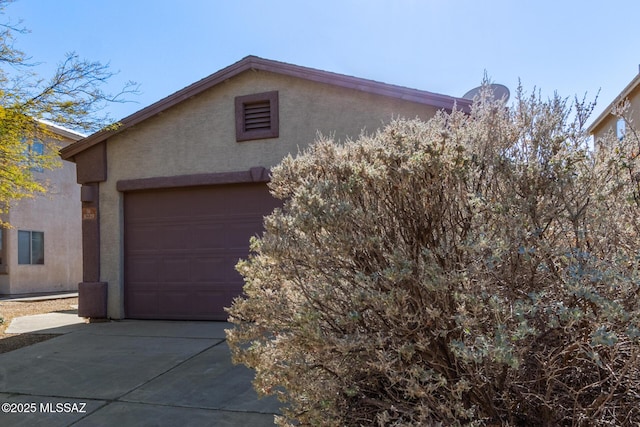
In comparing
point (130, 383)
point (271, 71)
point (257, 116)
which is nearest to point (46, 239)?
point (257, 116)

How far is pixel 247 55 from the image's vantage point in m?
8.12

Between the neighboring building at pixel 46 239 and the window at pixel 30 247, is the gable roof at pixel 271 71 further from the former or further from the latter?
the window at pixel 30 247

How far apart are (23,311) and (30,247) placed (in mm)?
5776

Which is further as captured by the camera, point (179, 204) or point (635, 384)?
point (179, 204)

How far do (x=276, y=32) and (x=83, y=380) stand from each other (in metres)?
6.66

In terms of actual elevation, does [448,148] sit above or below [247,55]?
below

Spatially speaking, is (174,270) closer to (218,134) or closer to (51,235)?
(218,134)

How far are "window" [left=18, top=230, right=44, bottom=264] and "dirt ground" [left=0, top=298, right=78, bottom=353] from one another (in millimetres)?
2751

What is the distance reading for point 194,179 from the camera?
327 inches

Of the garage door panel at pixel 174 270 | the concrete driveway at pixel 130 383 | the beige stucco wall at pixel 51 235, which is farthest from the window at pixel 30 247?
the concrete driveway at pixel 130 383

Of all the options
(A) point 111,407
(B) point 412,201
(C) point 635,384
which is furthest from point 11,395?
(C) point 635,384

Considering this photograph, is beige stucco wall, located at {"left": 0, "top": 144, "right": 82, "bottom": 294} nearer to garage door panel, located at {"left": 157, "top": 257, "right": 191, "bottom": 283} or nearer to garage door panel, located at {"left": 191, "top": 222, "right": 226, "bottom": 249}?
garage door panel, located at {"left": 157, "top": 257, "right": 191, "bottom": 283}

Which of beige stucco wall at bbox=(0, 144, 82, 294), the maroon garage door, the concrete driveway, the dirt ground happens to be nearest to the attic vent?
the maroon garage door

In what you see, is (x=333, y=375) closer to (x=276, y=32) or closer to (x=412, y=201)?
(x=412, y=201)
